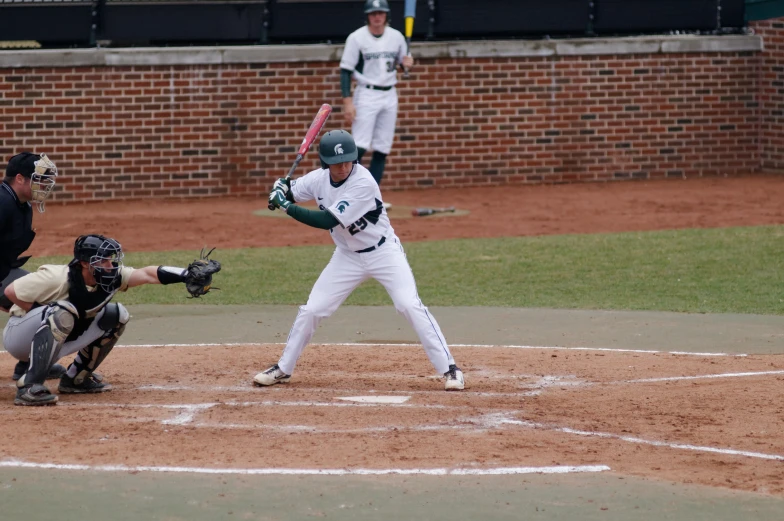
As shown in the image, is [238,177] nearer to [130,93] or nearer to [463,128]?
[130,93]

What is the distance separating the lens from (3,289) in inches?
319

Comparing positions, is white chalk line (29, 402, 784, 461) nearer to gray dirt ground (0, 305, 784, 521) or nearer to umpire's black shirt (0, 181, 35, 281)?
gray dirt ground (0, 305, 784, 521)

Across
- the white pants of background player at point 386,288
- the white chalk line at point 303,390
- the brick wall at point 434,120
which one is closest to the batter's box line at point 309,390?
the white chalk line at point 303,390

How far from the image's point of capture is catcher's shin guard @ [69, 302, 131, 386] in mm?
7727

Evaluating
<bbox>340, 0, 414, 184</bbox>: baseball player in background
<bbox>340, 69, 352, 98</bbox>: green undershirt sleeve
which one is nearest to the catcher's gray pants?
<bbox>340, 0, 414, 184</bbox>: baseball player in background

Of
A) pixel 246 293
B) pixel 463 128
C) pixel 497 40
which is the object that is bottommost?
pixel 246 293

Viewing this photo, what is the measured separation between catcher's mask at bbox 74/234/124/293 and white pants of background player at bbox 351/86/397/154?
8.27 metres

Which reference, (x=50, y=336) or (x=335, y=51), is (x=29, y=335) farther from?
(x=335, y=51)

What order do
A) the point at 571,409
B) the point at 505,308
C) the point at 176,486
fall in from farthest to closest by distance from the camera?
the point at 505,308 < the point at 571,409 < the point at 176,486

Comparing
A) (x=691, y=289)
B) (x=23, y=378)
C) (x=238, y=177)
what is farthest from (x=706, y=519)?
(x=238, y=177)

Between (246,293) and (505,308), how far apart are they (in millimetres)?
2526

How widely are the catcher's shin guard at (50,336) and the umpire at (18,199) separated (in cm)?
73

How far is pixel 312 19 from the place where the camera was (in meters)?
18.3

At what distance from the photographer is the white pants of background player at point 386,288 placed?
788cm
